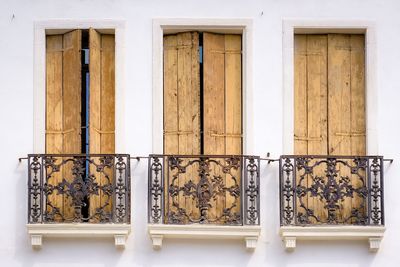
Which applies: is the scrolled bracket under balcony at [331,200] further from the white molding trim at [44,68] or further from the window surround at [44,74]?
the white molding trim at [44,68]

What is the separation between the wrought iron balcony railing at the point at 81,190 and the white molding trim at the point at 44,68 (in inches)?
11.4

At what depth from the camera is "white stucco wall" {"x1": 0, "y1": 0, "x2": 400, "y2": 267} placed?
22453mm

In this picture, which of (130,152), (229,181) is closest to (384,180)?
(229,181)

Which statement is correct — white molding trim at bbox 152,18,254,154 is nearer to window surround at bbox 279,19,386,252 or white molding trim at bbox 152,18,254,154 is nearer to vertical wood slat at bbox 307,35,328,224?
window surround at bbox 279,19,386,252

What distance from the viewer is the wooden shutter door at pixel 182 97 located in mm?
22797

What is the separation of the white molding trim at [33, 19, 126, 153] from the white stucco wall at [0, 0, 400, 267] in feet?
0.26

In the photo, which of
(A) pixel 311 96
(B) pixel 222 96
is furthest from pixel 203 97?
(A) pixel 311 96

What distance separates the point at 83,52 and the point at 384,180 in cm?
490

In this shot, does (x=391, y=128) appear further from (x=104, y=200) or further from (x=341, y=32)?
(x=104, y=200)

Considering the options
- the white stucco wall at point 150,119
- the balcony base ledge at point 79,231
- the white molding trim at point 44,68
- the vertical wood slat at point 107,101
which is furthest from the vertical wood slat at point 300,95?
the balcony base ledge at point 79,231

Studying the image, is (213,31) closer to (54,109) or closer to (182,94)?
(182,94)

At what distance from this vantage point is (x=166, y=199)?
22.5 meters

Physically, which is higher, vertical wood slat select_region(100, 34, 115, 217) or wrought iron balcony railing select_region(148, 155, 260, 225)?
vertical wood slat select_region(100, 34, 115, 217)

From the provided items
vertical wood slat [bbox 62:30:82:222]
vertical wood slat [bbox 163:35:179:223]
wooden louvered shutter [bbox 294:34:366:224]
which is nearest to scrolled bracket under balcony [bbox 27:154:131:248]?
vertical wood slat [bbox 62:30:82:222]
